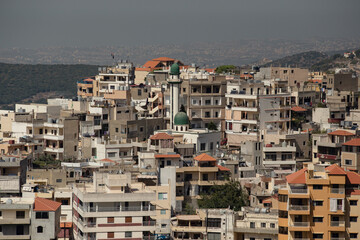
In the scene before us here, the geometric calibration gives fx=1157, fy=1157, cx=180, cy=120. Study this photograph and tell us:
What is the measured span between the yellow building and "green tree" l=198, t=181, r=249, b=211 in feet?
29.7

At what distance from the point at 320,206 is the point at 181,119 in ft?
70.4

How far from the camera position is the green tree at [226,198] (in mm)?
52219

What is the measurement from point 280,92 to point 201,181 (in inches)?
698

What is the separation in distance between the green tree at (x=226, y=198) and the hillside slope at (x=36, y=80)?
11703 centimetres

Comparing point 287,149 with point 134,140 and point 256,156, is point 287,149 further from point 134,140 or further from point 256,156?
point 134,140

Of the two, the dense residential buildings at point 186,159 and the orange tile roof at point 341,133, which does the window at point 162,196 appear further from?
the orange tile roof at point 341,133

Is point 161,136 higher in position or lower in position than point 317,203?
higher

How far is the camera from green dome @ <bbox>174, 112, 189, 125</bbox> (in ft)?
208

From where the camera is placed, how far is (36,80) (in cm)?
18062

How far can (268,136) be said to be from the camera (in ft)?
209

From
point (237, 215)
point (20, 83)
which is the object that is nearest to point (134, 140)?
point (237, 215)

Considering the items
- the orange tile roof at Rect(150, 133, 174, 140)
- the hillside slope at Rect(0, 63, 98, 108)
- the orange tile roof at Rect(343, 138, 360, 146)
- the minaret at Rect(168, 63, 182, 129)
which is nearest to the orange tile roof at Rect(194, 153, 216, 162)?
the orange tile roof at Rect(150, 133, 174, 140)

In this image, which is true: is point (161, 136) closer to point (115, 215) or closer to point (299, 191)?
point (115, 215)

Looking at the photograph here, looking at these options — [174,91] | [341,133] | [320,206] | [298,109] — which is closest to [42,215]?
[320,206]
